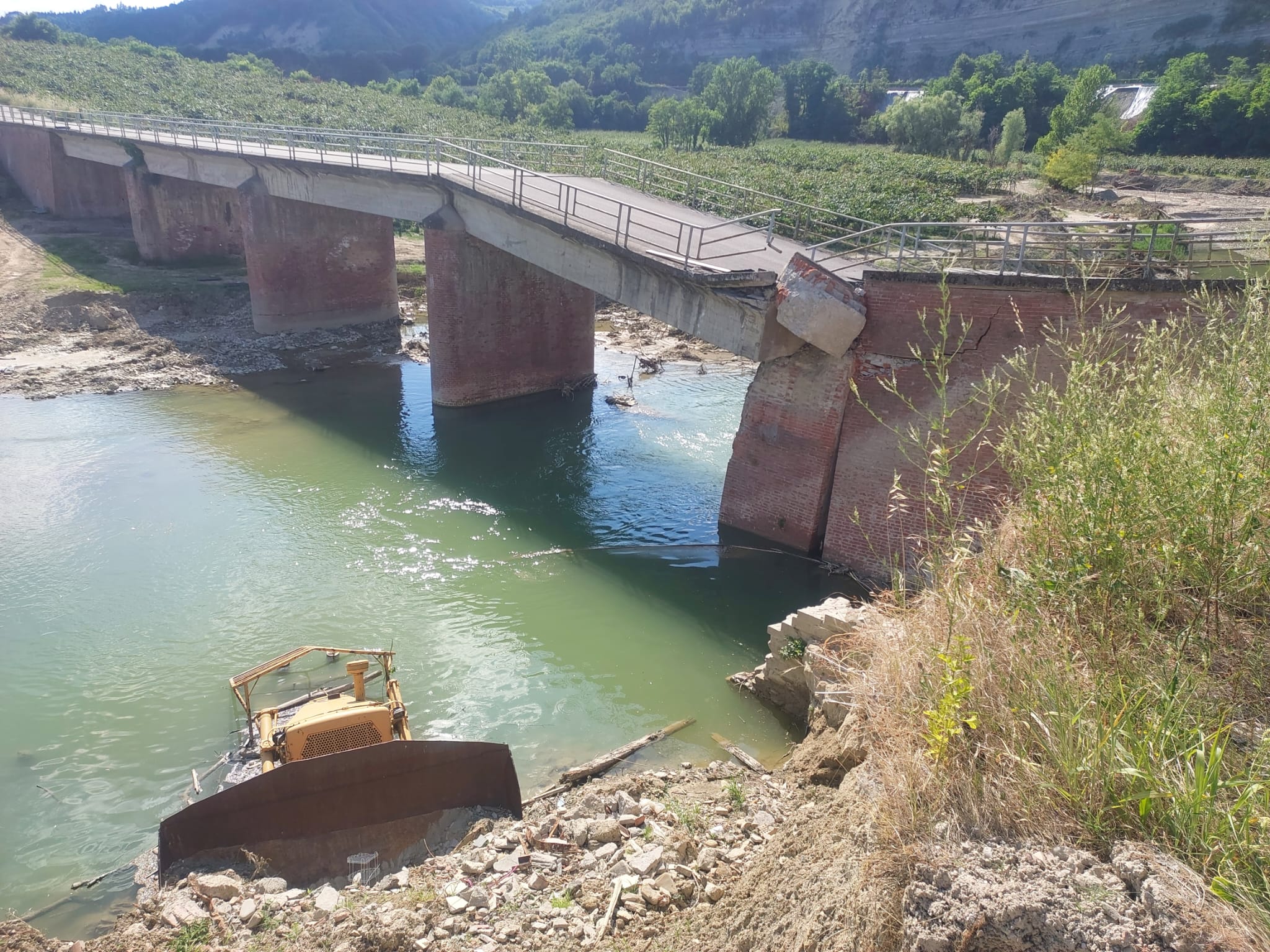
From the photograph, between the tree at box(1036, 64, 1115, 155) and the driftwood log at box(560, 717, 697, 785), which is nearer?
the driftwood log at box(560, 717, 697, 785)

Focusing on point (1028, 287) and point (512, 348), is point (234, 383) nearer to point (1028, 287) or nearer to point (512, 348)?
point (512, 348)

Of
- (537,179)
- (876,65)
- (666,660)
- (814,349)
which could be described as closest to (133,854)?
(666,660)

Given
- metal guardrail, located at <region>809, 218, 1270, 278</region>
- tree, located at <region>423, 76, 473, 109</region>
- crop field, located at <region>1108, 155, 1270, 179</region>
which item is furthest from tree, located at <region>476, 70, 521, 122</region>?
metal guardrail, located at <region>809, 218, 1270, 278</region>

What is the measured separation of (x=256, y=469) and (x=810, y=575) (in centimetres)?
1206

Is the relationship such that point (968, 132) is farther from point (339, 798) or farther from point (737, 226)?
point (339, 798)

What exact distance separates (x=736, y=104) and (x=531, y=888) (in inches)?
2639

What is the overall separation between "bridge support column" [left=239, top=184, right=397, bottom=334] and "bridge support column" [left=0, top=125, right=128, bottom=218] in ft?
49.4

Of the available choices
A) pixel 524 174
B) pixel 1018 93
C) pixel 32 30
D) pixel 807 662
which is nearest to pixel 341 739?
pixel 807 662

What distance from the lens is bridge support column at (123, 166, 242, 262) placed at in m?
32.9

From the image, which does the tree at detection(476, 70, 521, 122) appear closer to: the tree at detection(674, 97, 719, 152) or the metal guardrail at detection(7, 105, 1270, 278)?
the tree at detection(674, 97, 719, 152)

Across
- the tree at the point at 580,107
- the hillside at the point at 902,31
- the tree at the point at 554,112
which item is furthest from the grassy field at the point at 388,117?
the hillside at the point at 902,31

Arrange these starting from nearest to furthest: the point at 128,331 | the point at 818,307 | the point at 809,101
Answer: the point at 818,307 < the point at 128,331 < the point at 809,101

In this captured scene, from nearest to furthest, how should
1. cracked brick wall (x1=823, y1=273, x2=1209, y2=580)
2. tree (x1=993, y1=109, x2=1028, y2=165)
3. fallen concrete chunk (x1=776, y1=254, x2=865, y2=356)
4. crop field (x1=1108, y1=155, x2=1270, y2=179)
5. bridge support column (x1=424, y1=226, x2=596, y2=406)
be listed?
1. cracked brick wall (x1=823, y1=273, x2=1209, y2=580)
2. fallen concrete chunk (x1=776, y1=254, x2=865, y2=356)
3. bridge support column (x1=424, y1=226, x2=596, y2=406)
4. crop field (x1=1108, y1=155, x2=1270, y2=179)
5. tree (x1=993, y1=109, x2=1028, y2=165)

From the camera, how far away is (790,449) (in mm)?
14891
